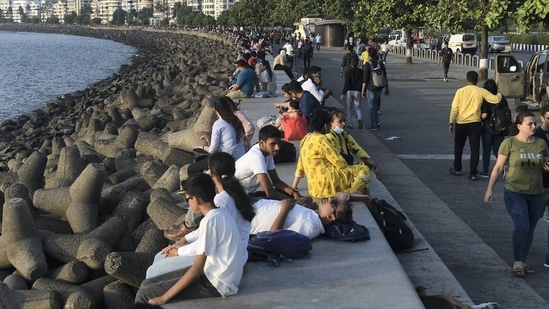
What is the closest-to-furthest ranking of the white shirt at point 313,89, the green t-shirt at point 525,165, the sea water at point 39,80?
the green t-shirt at point 525,165
the white shirt at point 313,89
the sea water at point 39,80

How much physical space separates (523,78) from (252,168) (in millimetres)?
14074

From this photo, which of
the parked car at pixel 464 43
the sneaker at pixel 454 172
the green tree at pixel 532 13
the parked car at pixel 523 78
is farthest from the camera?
the parked car at pixel 464 43

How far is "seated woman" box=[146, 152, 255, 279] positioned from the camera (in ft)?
20.3

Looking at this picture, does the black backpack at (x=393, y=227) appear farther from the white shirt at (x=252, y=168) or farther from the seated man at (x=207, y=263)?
the seated man at (x=207, y=263)

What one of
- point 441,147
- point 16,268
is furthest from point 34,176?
point 441,147

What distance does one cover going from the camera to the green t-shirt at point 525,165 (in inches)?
307

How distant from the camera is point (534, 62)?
2077 centimetres

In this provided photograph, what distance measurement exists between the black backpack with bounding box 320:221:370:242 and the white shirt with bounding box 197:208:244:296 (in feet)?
5.14

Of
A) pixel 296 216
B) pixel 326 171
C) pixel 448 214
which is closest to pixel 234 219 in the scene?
pixel 296 216

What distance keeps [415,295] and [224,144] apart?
393 centimetres

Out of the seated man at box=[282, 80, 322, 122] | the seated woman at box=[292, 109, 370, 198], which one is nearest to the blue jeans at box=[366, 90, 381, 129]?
the seated man at box=[282, 80, 322, 122]

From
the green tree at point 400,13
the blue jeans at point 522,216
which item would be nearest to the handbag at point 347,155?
the blue jeans at point 522,216

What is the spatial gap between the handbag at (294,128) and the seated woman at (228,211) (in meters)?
5.87

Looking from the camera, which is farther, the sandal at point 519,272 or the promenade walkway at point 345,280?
the sandal at point 519,272
